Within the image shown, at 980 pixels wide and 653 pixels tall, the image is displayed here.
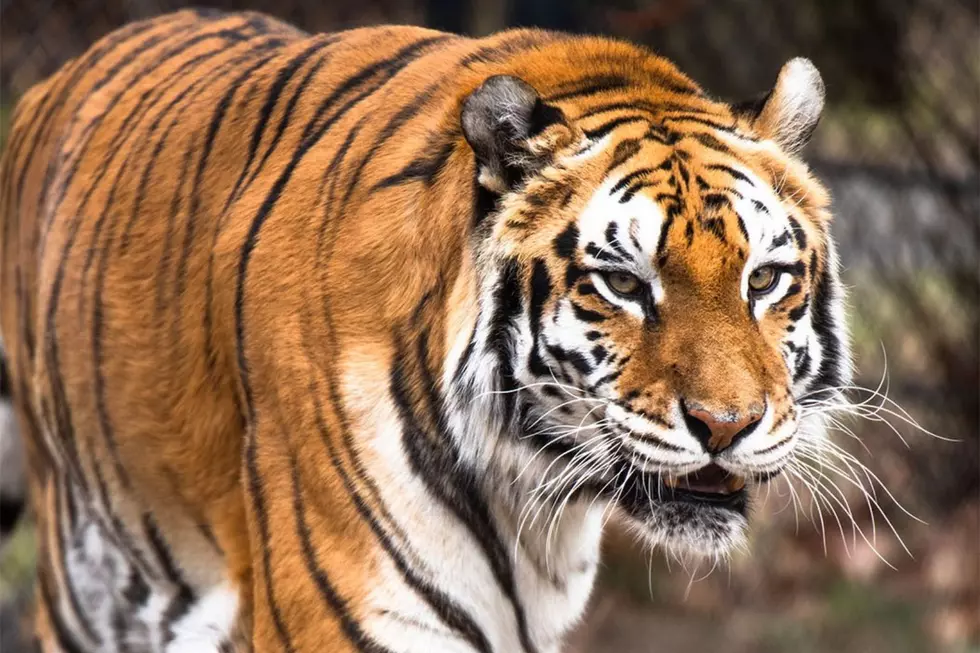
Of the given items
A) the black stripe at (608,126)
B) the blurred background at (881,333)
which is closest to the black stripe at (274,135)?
the black stripe at (608,126)

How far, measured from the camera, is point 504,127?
1988mm

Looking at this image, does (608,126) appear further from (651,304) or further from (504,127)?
(651,304)

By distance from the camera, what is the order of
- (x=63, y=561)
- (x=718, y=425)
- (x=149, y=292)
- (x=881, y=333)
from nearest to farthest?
(x=718, y=425) < (x=149, y=292) < (x=63, y=561) < (x=881, y=333)

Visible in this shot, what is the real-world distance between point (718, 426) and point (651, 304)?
0.18 m

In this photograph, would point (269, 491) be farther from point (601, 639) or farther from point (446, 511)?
point (601, 639)

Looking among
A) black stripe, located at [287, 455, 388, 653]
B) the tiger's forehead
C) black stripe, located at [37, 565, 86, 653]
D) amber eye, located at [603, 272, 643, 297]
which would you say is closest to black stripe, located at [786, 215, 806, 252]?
the tiger's forehead

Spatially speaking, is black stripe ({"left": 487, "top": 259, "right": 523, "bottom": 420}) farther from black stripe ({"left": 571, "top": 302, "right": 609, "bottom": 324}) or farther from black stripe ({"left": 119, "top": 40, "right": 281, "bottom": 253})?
black stripe ({"left": 119, "top": 40, "right": 281, "bottom": 253})

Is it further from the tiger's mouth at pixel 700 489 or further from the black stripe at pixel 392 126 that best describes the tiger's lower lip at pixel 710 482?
the black stripe at pixel 392 126

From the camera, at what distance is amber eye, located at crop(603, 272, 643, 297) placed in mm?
1929

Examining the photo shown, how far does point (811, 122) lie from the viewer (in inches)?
87.1

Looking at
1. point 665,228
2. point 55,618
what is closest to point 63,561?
point 55,618

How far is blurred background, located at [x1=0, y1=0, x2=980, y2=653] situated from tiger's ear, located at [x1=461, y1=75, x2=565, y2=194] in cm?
272

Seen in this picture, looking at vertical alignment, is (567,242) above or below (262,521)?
above

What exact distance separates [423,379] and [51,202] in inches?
43.3
